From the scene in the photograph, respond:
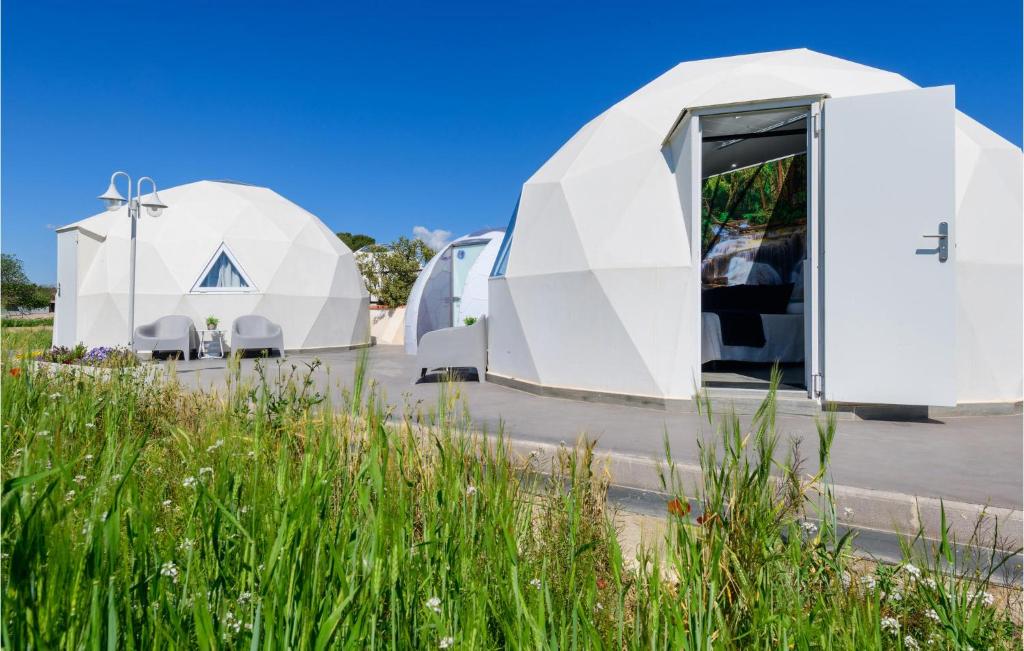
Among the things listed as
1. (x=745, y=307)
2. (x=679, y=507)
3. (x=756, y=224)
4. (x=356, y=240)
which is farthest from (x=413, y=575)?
(x=356, y=240)

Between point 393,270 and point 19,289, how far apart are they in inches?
1607

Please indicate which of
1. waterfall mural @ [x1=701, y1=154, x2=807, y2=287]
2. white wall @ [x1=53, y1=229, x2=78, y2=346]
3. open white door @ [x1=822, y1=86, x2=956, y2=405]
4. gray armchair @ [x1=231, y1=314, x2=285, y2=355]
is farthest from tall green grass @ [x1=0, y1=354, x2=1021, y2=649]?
white wall @ [x1=53, y1=229, x2=78, y2=346]

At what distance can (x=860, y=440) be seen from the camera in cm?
494

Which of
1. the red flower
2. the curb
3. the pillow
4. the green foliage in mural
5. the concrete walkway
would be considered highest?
the green foliage in mural

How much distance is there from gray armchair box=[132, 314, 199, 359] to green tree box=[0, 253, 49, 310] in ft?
134

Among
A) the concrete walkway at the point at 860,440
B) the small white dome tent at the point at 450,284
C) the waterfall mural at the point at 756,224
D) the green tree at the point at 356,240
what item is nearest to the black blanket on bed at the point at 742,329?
the concrete walkway at the point at 860,440

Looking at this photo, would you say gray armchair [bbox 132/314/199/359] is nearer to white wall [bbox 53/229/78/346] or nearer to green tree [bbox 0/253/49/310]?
white wall [bbox 53/229/78/346]

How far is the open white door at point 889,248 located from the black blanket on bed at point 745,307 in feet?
9.70

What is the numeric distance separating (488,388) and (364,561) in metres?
7.25

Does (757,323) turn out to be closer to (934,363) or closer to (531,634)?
(934,363)

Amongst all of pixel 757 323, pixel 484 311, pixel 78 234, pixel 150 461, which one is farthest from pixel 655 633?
pixel 78 234

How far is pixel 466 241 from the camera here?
52.2ft

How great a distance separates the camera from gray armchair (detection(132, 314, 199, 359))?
1308cm

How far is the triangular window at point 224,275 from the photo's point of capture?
15273 millimetres
